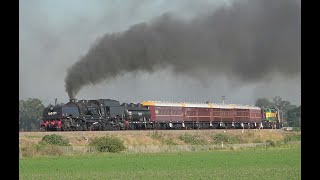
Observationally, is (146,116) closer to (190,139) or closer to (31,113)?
(190,139)

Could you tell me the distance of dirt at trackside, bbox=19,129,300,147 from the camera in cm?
4341

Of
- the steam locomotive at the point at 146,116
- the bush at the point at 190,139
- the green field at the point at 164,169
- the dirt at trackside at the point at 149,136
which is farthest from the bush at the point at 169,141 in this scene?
the green field at the point at 164,169

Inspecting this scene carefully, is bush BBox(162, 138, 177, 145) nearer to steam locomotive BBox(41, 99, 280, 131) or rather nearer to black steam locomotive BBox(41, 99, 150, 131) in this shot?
steam locomotive BBox(41, 99, 280, 131)

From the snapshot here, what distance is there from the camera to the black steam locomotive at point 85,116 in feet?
158

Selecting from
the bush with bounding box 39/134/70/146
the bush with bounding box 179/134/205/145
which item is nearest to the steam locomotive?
the bush with bounding box 179/134/205/145

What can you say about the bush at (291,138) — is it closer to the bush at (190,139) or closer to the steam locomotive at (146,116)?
the steam locomotive at (146,116)

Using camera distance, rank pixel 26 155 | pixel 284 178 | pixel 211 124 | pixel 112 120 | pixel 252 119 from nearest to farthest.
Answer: pixel 284 178 < pixel 26 155 < pixel 112 120 < pixel 211 124 < pixel 252 119

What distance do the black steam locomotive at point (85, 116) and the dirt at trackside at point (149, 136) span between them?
2446mm

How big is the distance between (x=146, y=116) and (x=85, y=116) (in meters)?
9.19
